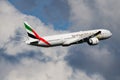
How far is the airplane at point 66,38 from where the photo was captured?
170875 mm

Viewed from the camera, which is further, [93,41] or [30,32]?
[30,32]

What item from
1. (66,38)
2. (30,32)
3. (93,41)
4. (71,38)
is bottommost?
(93,41)

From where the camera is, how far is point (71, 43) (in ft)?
575

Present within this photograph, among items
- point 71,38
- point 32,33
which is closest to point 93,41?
point 71,38

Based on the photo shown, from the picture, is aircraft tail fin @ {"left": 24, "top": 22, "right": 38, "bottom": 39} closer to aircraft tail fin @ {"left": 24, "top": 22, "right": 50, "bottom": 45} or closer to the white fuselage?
aircraft tail fin @ {"left": 24, "top": 22, "right": 50, "bottom": 45}

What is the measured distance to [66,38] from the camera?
174875 millimetres

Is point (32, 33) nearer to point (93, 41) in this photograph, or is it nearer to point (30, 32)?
point (30, 32)

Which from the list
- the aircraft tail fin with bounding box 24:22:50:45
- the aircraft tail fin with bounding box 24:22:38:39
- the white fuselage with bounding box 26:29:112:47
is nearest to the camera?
the white fuselage with bounding box 26:29:112:47

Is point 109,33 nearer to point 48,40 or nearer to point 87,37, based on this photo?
point 87,37

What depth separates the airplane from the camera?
170875mm

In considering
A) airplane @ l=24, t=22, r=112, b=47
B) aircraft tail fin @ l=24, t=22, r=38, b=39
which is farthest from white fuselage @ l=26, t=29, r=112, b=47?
aircraft tail fin @ l=24, t=22, r=38, b=39

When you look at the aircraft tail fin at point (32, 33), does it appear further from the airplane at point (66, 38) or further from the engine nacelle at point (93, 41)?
the engine nacelle at point (93, 41)

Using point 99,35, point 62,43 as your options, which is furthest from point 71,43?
point 99,35

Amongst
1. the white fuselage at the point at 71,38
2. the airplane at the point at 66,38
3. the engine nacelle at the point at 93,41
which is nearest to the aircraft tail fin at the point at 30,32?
the airplane at the point at 66,38
